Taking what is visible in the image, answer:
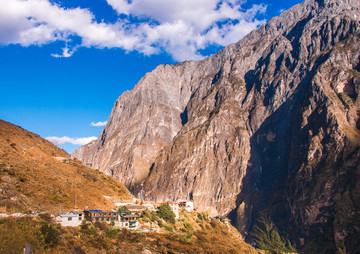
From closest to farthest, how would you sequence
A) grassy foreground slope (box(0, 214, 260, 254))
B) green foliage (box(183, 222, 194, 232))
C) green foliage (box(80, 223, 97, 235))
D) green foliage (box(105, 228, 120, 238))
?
grassy foreground slope (box(0, 214, 260, 254)) < green foliage (box(80, 223, 97, 235)) < green foliage (box(105, 228, 120, 238)) < green foliage (box(183, 222, 194, 232))

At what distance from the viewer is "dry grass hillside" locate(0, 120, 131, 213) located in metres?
62.7

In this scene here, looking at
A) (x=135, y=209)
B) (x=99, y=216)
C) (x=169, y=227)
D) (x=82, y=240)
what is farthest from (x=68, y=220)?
(x=135, y=209)

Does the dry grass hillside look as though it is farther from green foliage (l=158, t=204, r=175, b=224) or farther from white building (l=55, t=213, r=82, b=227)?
green foliage (l=158, t=204, r=175, b=224)

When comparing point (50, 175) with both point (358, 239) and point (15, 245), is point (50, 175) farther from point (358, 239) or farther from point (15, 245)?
point (358, 239)

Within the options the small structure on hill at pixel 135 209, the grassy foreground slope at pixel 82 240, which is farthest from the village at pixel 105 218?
the grassy foreground slope at pixel 82 240

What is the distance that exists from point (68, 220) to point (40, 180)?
817 inches

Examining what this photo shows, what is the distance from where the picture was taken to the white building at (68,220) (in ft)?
181

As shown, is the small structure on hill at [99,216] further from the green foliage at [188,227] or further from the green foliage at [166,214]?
the green foliage at [188,227]

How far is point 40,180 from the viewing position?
73188mm

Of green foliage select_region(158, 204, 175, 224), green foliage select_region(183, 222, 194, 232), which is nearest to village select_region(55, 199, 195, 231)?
green foliage select_region(158, 204, 175, 224)

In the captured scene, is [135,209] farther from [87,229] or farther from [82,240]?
[82,240]

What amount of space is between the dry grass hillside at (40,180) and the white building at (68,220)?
5939 mm

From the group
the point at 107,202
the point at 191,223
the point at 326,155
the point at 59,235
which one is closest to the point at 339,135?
the point at 326,155

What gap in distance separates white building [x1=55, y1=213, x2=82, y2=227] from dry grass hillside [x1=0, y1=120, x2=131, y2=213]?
19.5 feet
